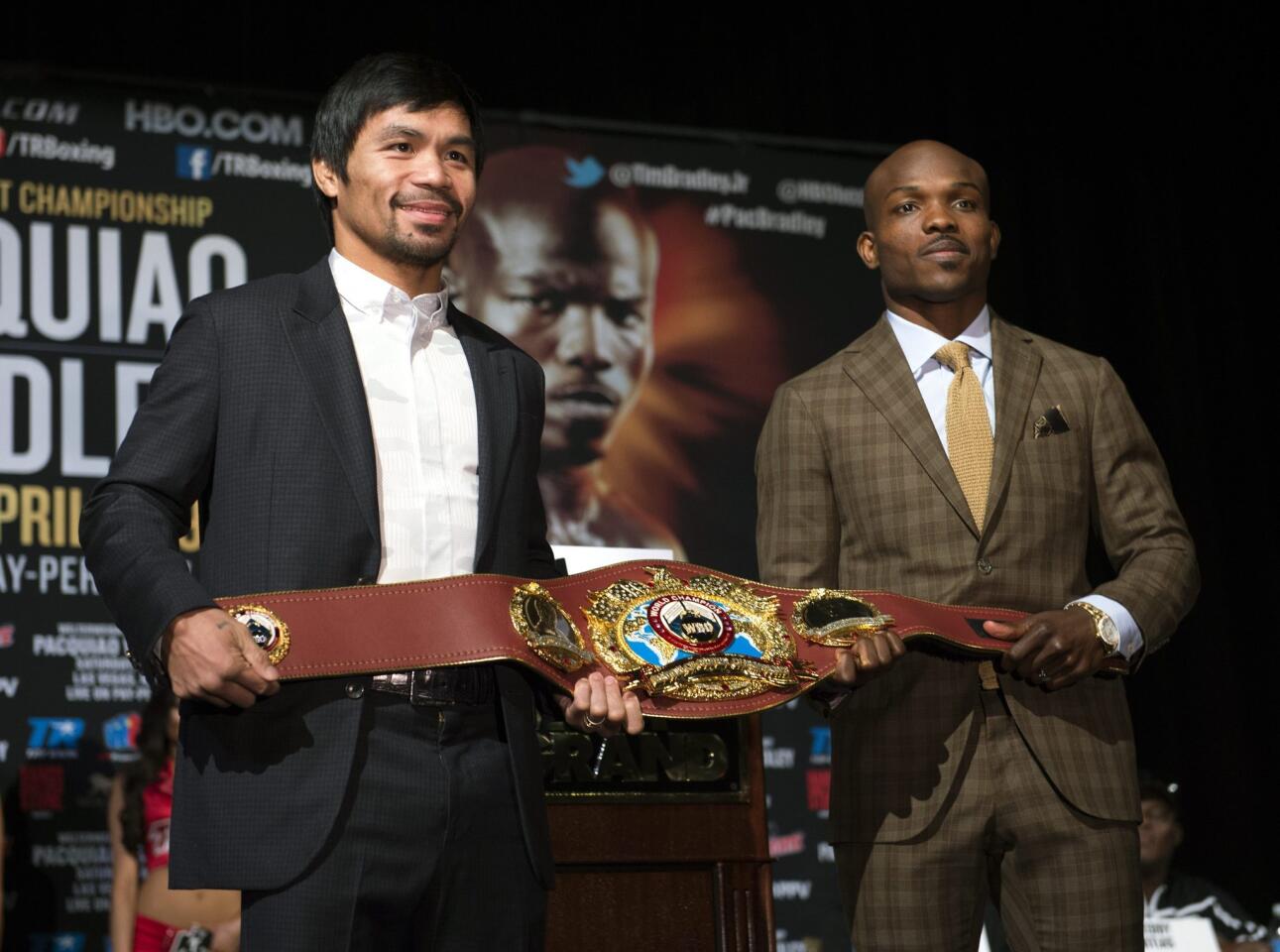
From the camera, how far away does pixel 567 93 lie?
580 cm

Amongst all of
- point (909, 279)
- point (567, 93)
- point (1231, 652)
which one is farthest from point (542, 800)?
point (1231, 652)

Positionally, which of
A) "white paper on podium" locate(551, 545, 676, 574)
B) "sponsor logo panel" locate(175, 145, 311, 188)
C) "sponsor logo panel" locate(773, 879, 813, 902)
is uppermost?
"sponsor logo panel" locate(175, 145, 311, 188)

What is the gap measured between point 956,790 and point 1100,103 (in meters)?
4.56

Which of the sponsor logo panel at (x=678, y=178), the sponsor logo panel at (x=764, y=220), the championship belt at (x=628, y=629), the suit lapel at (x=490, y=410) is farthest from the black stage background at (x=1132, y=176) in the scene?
the championship belt at (x=628, y=629)

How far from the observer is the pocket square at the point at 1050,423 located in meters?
2.69

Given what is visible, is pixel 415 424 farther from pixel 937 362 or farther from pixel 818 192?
pixel 818 192

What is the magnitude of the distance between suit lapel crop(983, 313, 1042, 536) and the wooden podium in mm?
585

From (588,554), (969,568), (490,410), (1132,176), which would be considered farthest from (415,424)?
(1132,176)

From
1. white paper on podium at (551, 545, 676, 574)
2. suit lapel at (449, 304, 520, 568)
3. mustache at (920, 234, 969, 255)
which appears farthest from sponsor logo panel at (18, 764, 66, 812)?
mustache at (920, 234, 969, 255)

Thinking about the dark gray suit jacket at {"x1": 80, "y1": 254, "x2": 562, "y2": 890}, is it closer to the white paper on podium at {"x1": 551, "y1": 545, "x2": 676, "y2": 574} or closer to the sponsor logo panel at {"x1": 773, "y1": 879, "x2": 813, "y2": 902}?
the white paper on podium at {"x1": 551, "y1": 545, "x2": 676, "y2": 574}

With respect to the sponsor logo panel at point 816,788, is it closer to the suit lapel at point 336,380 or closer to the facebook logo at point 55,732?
the facebook logo at point 55,732

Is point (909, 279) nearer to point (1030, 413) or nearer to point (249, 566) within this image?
point (1030, 413)

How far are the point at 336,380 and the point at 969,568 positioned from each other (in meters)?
1.06

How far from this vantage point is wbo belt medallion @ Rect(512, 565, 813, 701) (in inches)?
90.0
